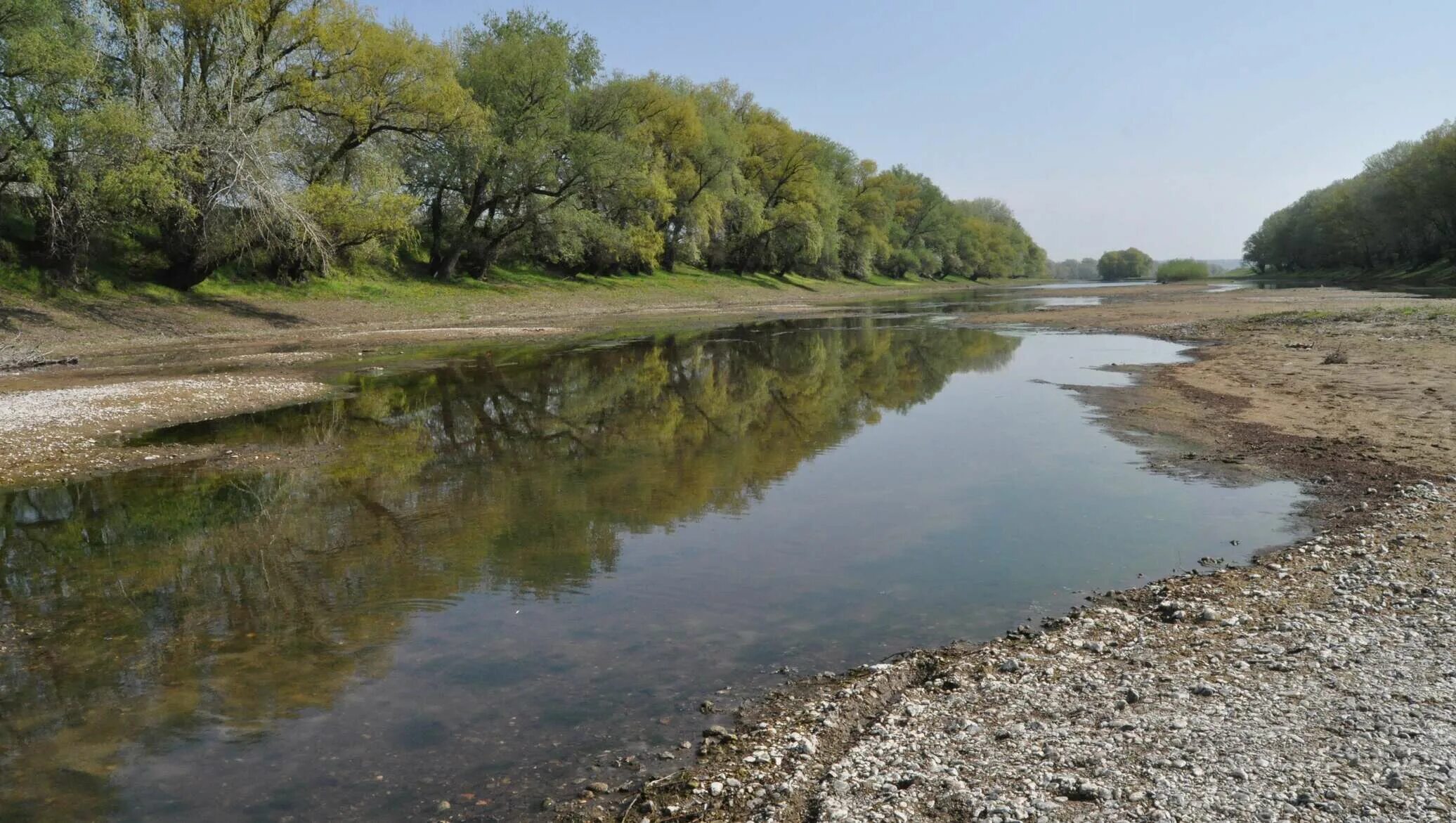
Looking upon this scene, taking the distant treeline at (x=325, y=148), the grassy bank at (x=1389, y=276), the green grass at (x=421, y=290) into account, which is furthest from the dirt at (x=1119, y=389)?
the grassy bank at (x=1389, y=276)

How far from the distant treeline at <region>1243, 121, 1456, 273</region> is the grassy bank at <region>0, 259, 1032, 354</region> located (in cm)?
5828

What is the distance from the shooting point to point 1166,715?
5.63 metres

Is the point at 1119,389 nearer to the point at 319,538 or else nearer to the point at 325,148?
the point at 319,538

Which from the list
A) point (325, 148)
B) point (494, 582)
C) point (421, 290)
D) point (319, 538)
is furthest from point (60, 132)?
point (494, 582)

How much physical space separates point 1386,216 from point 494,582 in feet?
348

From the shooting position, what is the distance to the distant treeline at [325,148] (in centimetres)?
2894

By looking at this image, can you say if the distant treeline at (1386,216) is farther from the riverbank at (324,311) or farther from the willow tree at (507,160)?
the willow tree at (507,160)

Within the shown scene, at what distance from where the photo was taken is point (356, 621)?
7988 mm

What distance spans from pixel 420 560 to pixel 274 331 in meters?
30.7

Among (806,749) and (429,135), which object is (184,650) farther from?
(429,135)

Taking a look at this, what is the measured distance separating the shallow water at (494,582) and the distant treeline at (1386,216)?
8461cm

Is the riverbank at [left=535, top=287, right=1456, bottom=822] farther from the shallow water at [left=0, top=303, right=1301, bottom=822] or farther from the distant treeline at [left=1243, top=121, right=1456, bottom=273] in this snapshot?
the distant treeline at [left=1243, top=121, right=1456, bottom=273]

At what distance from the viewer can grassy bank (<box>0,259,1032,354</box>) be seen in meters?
30.1

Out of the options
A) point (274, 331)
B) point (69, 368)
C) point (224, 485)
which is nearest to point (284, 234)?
point (274, 331)
